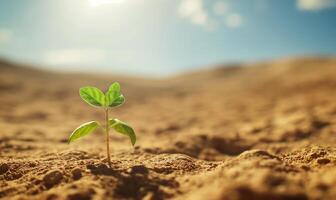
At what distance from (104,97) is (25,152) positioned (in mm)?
1622

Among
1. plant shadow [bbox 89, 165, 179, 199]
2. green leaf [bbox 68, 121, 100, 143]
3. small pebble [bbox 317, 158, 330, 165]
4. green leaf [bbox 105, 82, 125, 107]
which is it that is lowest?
plant shadow [bbox 89, 165, 179, 199]

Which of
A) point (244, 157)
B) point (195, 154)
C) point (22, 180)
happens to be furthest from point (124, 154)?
point (244, 157)

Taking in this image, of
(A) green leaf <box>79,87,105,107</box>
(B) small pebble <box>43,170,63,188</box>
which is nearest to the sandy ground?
(B) small pebble <box>43,170,63,188</box>

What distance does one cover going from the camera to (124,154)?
3545mm

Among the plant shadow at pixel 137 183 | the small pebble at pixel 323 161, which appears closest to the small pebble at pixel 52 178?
the plant shadow at pixel 137 183

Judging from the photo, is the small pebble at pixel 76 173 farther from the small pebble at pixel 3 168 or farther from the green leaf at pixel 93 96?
the small pebble at pixel 3 168

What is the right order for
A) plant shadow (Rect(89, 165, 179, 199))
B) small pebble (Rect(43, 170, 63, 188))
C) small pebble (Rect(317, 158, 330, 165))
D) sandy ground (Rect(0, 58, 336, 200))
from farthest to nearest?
small pebble (Rect(317, 158, 330, 165)) < small pebble (Rect(43, 170, 63, 188)) < plant shadow (Rect(89, 165, 179, 199)) < sandy ground (Rect(0, 58, 336, 200))

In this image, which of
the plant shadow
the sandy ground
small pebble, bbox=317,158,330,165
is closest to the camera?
the sandy ground

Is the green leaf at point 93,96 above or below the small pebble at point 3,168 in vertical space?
above

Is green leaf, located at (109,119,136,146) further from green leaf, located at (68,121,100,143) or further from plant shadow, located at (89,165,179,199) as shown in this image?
plant shadow, located at (89,165,179,199)

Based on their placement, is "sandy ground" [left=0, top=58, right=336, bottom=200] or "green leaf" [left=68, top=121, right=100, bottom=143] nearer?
"sandy ground" [left=0, top=58, right=336, bottom=200]

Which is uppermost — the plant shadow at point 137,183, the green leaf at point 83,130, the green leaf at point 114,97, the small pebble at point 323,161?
the green leaf at point 114,97

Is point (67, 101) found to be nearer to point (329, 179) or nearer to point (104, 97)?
point (104, 97)

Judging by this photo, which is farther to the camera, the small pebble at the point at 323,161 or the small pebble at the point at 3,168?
the small pebble at the point at 3,168
